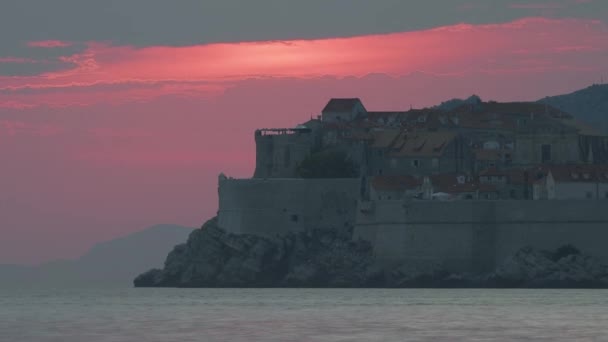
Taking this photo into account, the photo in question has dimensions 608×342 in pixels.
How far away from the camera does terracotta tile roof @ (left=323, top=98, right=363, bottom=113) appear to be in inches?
4968

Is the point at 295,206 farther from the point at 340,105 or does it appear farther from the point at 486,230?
the point at 340,105

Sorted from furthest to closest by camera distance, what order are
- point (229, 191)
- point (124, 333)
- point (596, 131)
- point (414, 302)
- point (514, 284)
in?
1. point (596, 131)
2. point (229, 191)
3. point (514, 284)
4. point (414, 302)
5. point (124, 333)

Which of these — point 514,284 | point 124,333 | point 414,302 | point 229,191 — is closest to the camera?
point 124,333

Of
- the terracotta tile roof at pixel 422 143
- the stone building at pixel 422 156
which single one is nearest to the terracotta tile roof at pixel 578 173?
the stone building at pixel 422 156

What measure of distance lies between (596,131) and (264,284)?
1035 inches

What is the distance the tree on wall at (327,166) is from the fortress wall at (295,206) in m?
1.58

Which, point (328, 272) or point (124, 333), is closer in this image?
point (124, 333)

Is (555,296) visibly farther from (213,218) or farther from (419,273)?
(213,218)

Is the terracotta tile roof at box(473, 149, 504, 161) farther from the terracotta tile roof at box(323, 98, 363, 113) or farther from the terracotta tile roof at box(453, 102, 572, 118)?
the terracotta tile roof at box(323, 98, 363, 113)

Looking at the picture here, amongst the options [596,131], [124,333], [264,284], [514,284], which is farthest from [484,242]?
[124,333]

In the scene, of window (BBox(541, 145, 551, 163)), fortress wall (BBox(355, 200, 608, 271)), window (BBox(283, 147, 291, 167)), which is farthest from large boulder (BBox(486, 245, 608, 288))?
window (BBox(283, 147, 291, 167))

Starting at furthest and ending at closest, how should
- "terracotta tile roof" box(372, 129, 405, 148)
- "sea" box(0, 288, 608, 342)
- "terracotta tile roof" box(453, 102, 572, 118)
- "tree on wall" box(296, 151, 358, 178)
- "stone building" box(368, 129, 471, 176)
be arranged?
"terracotta tile roof" box(453, 102, 572, 118) → "terracotta tile roof" box(372, 129, 405, 148) → "stone building" box(368, 129, 471, 176) → "tree on wall" box(296, 151, 358, 178) → "sea" box(0, 288, 608, 342)

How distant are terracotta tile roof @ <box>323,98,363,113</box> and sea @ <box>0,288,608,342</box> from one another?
1020 inches

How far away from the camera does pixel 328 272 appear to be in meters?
107
